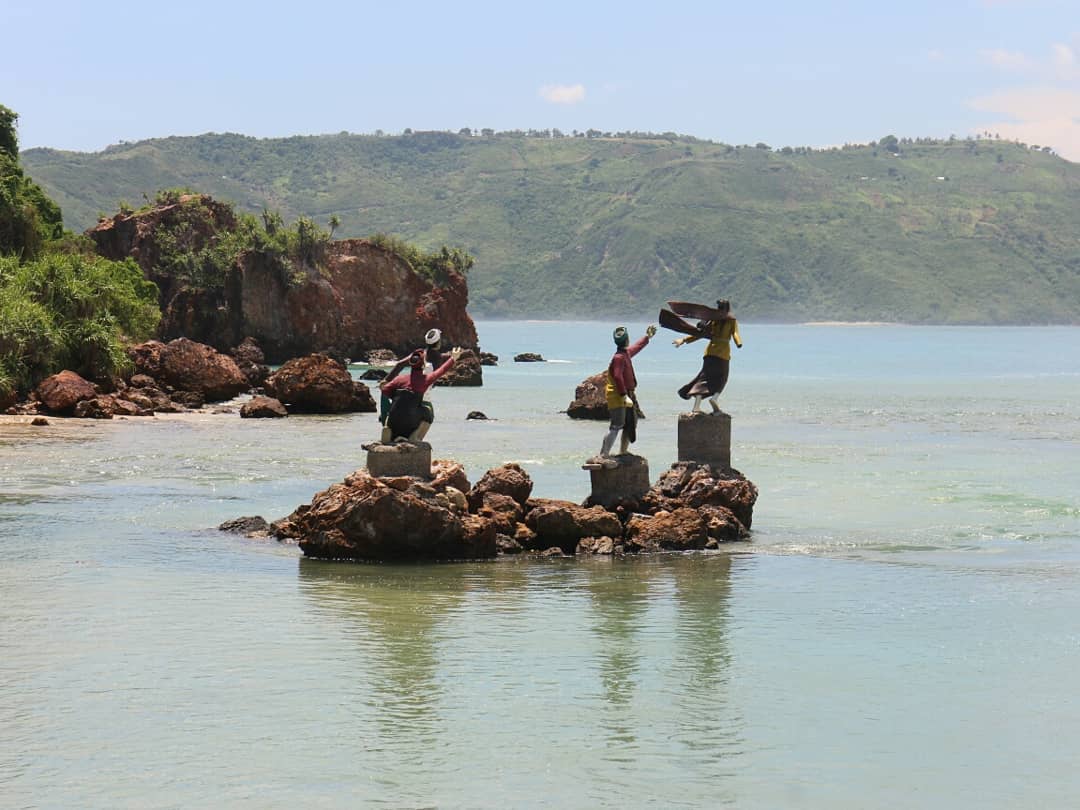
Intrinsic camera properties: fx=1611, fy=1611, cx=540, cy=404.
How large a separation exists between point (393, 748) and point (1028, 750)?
4426 mm

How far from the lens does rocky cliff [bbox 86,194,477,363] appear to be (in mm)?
74938

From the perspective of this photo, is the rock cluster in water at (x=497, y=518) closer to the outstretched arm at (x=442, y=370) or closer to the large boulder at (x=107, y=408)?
the outstretched arm at (x=442, y=370)

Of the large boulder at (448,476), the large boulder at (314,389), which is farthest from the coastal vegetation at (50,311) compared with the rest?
the large boulder at (448,476)

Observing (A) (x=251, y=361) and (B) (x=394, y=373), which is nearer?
(B) (x=394, y=373)

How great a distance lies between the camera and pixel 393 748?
36.3ft

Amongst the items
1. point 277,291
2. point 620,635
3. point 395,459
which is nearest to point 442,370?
point 395,459

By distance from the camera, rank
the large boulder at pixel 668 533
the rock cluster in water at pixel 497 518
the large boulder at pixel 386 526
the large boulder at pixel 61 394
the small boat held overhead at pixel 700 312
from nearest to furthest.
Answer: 1. the large boulder at pixel 386 526
2. the rock cluster in water at pixel 497 518
3. the large boulder at pixel 668 533
4. the small boat held overhead at pixel 700 312
5. the large boulder at pixel 61 394

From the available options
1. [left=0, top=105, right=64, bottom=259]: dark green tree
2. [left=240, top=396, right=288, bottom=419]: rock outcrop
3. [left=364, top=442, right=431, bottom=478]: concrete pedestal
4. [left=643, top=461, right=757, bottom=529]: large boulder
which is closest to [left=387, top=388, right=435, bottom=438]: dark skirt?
[left=364, top=442, right=431, bottom=478]: concrete pedestal

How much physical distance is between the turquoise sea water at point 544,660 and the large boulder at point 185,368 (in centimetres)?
1842

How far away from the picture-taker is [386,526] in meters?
18.4

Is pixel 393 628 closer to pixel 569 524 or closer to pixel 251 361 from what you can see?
pixel 569 524

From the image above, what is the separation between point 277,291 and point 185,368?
98.7ft

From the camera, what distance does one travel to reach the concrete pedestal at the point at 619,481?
20203 mm

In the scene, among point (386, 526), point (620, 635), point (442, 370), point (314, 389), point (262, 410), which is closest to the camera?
point (620, 635)
